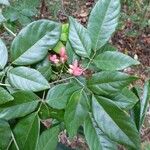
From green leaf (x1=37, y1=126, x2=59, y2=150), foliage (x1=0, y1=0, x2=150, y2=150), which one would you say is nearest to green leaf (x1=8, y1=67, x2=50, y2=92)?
foliage (x1=0, y1=0, x2=150, y2=150)

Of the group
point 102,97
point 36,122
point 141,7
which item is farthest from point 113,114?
point 141,7

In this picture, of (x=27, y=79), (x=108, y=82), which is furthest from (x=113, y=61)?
(x=27, y=79)

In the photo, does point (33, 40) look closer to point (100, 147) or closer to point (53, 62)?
point (53, 62)

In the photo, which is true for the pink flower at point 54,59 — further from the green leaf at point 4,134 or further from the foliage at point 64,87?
the green leaf at point 4,134

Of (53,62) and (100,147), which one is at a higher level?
(53,62)

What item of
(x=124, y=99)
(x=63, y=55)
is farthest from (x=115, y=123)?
(x=63, y=55)

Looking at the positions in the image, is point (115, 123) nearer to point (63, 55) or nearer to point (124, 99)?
point (124, 99)

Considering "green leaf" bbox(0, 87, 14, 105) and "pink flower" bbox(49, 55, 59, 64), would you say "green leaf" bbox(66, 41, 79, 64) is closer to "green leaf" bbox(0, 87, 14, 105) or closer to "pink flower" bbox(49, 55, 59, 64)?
"pink flower" bbox(49, 55, 59, 64)

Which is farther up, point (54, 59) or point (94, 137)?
point (54, 59)
